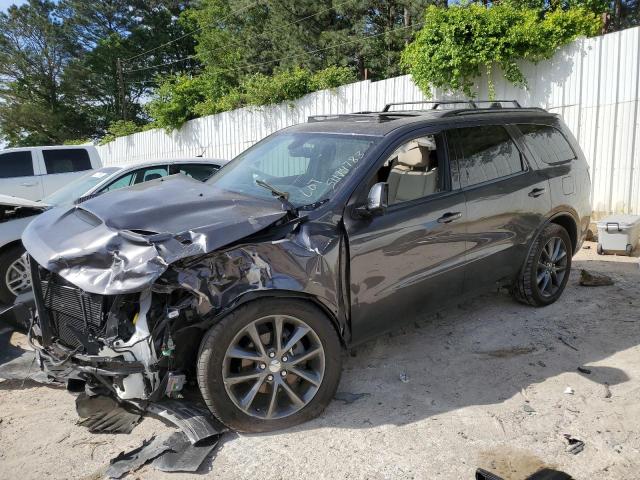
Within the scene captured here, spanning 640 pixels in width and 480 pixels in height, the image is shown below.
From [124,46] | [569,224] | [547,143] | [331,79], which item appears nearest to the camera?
[547,143]

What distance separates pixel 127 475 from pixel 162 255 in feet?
3.95

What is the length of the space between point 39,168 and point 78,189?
4.78 metres

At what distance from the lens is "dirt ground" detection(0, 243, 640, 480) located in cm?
289

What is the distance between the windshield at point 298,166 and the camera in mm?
3658

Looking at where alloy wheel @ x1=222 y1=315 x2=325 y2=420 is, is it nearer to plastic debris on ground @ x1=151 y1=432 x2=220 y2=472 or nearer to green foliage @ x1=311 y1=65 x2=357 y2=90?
plastic debris on ground @ x1=151 y1=432 x2=220 y2=472

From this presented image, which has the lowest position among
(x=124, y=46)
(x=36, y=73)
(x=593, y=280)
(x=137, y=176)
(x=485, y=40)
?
(x=593, y=280)

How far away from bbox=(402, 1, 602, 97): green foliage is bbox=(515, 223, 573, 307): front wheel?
4405 millimetres

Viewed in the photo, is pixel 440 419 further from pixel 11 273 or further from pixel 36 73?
pixel 36 73

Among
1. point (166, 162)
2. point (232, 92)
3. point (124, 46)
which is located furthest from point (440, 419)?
point (124, 46)

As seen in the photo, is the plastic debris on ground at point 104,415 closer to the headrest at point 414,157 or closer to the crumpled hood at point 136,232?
the crumpled hood at point 136,232

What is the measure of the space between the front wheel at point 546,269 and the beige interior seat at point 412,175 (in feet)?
4.68

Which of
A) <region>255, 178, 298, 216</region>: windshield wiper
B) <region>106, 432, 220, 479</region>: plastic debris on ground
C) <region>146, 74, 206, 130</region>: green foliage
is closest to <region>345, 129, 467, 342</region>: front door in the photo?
<region>255, 178, 298, 216</region>: windshield wiper

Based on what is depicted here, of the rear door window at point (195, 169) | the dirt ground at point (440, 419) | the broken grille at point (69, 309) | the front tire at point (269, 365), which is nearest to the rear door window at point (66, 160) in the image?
the rear door window at point (195, 169)

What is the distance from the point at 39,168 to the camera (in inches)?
436
